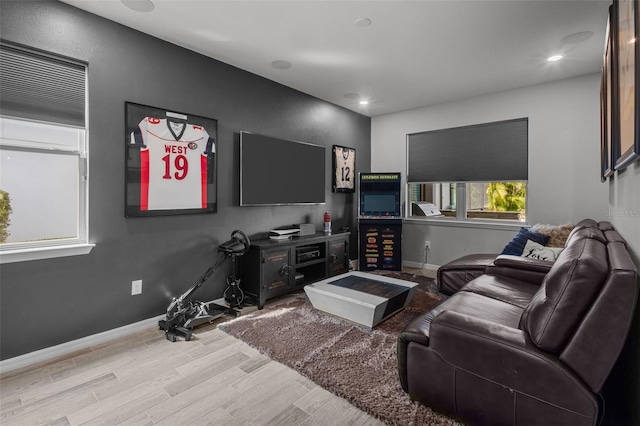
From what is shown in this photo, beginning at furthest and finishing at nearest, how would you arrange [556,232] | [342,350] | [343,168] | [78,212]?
[343,168] < [556,232] < [78,212] < [342,350]

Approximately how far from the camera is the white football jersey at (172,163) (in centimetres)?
280

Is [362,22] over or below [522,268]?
over

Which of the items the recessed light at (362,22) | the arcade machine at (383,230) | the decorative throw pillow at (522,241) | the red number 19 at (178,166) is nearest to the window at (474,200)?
the arcade machine at (383,230)

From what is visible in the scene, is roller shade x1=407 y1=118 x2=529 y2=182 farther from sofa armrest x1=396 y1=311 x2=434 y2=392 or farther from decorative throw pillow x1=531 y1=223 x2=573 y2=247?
sofa armrest x1=396 y1=311 x2=434 y2=392

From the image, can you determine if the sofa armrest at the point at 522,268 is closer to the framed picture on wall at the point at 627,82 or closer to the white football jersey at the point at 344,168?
the framed picture on wall at the point at 627,82

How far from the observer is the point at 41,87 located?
2295mm

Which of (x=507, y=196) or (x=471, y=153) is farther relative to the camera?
(x=471, y=153)

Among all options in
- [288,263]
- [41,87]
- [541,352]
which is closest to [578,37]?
[541,352]

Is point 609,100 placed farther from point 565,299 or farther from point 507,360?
point 507,360

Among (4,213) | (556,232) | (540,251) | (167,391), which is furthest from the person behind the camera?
(556,232)

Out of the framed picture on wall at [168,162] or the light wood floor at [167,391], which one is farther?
the framed picture on wall at [168,162]

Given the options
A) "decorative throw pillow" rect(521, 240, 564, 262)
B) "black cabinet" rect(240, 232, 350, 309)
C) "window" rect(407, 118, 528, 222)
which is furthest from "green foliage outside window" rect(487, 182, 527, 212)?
"black cabinet" rect(240, 232, 350, 309)

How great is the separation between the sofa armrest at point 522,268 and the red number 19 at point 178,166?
9.82 feet

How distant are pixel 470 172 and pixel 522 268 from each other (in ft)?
7.44
